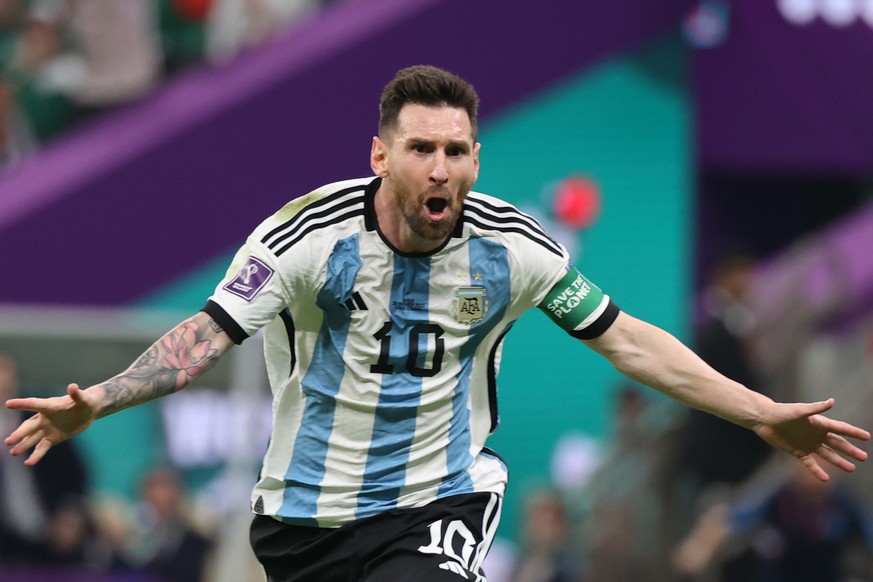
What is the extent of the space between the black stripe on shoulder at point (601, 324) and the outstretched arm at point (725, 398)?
0.02 metres

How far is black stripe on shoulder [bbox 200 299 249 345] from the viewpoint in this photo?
A: 16.5ft

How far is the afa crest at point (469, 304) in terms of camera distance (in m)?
5.29

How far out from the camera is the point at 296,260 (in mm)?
5086

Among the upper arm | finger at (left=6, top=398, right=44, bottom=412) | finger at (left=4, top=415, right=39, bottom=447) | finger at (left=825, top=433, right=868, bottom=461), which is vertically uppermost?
the upper arm

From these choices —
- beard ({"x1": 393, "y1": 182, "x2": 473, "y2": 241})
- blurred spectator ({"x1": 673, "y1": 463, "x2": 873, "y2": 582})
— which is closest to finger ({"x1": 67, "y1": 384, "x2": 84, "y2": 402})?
beard ({"x1": 393, "y1": 182, "x2": 473, "y2": 241})

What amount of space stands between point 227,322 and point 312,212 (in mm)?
449

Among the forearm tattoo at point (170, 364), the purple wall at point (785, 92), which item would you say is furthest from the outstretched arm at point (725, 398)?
the purple wall at point (785, 92)

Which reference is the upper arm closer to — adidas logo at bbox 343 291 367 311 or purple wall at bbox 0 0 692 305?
adidas logo at bbox 343 291 367 311

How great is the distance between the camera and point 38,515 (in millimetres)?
A: 9891

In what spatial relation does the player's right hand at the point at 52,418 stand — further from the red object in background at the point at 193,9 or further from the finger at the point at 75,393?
the red object in background at the point at 193,9

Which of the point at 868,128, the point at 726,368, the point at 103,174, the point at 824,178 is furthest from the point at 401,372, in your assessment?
the point at 824,178

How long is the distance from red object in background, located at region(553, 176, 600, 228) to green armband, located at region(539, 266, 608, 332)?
821 centimetres

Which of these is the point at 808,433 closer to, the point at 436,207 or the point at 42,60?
the point at 436,207

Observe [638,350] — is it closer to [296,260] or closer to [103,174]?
[296,260]
